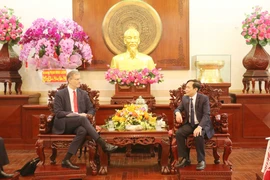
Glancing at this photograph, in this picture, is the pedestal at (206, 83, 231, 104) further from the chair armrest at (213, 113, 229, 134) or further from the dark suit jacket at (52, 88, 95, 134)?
the dark suit jacket at (52, 88, 95, 134)

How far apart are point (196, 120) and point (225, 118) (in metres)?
0.34

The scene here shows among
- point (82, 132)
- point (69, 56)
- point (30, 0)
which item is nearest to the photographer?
point (82, 132)

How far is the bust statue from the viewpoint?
6883mm

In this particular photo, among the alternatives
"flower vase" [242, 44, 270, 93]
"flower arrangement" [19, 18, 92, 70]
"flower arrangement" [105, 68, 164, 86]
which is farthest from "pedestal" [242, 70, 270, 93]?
"flower arrangement" [19, 18, 92, 70]

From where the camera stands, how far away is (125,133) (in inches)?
206

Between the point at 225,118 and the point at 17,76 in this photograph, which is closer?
the point at 225,118

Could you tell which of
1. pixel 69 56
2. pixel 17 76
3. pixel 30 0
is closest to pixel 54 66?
pixel 69 56

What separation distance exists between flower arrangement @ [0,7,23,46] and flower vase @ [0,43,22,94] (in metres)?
0.15

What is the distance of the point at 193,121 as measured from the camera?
514cm

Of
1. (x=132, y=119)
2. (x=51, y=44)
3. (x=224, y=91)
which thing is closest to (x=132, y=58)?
(x=51, y=44)

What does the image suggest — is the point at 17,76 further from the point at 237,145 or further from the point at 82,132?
the point at 237,145

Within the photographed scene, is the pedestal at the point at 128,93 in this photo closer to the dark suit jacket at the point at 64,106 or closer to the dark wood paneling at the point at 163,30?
the dark wood paneling at the point at 163,30

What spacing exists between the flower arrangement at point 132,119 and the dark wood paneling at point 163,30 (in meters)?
1.97

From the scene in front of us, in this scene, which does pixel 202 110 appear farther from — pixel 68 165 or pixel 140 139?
pixel 68 165
